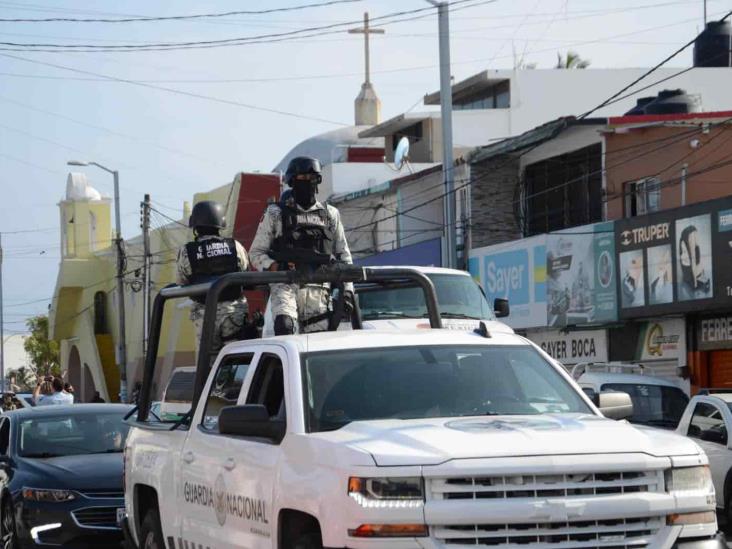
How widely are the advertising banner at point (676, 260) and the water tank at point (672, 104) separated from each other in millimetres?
6240

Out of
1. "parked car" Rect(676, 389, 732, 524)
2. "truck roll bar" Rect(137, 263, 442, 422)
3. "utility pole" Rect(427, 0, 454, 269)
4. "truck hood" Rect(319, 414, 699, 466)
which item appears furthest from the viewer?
"utility pole" Rect(427, 0, 454, 269)

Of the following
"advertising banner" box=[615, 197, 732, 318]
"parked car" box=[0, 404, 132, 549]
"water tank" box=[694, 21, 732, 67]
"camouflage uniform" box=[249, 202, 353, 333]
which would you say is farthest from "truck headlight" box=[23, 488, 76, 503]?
"water tank" box=[694, 21, 732, 67]

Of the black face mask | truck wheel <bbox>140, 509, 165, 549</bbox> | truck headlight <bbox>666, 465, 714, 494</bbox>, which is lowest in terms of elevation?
truck wheel <bbox>140, 509, 165, 549</bbox>

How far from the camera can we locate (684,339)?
29453mm

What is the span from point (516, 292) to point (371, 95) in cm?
4079

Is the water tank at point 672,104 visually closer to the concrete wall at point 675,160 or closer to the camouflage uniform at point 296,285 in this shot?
the concrete wall at point 675,160

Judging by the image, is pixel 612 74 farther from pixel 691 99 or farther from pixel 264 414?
pixel 264 414

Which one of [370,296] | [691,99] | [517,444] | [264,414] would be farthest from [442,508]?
[691,99]

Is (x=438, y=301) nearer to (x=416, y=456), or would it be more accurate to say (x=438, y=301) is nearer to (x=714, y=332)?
(x=416, y=456)

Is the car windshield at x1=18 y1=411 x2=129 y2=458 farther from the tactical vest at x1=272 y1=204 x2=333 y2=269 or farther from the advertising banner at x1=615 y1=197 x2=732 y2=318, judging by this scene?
the advertising banner at x1=615 y1=197 x2=732 y2=318

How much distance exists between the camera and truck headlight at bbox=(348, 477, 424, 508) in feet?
22.0

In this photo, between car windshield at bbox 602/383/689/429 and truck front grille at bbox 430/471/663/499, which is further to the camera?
car windshield at bbox 602/383/689/429

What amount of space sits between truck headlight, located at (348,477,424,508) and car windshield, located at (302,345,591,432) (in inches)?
35.0

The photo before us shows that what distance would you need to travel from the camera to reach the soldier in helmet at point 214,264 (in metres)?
11.0
